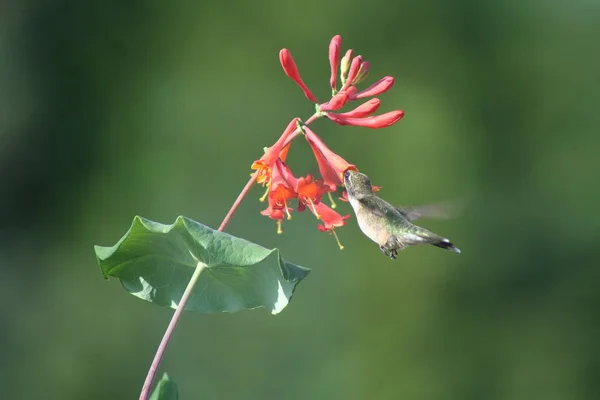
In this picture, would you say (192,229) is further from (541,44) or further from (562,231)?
(541,44)

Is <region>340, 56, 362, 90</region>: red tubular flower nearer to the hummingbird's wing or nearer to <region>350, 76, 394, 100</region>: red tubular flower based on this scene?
<region>350, 76, 394, 100</region>: red tubular flower

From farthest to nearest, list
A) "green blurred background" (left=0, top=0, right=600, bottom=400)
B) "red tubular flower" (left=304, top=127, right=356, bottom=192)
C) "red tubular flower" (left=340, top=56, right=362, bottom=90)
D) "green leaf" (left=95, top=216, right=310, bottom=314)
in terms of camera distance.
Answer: "green blurred background" (left=0, top=0, right=600, bottom=400) → "red tubular flower" (left=304, top=127, right=356, bottom=192) → "red tubular flower" (left=340, top=56, right=362, bottom=90) → "green leaf" (left=95, top=216, right=310, bottom=314)

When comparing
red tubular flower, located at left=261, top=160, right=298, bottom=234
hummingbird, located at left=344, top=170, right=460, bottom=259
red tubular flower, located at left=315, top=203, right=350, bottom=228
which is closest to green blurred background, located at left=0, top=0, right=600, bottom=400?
hummingbird, located at left=344, top=170, right=460, bottom=259

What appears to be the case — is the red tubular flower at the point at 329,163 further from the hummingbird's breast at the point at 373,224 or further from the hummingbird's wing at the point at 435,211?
the hummingbird's wing at the point at 435,211

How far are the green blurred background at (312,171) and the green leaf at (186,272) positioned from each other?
3851 millimetres

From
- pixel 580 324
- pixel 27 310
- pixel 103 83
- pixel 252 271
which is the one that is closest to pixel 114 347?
pixel 27 310

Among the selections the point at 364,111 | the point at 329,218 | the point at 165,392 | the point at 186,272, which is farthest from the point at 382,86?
the point at 165,392

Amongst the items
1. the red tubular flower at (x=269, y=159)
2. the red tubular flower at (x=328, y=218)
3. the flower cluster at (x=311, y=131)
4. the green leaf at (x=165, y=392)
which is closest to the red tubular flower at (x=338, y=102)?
the flower cluster at (x=311, y=131)

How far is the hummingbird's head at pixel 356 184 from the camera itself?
2647mm

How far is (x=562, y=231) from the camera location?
7.37m

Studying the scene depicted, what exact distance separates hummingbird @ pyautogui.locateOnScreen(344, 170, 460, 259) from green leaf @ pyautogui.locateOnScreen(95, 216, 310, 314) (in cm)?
42

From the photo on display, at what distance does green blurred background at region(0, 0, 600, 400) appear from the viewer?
6715mm

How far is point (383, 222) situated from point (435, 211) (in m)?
0.17

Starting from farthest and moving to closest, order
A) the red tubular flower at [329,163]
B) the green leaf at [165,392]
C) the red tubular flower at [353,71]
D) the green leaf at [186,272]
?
the red tubular flower at [329,163] < the red tubular flower at [353,71] < the green leaf at [186,272] < the green leaf at [165,392]
